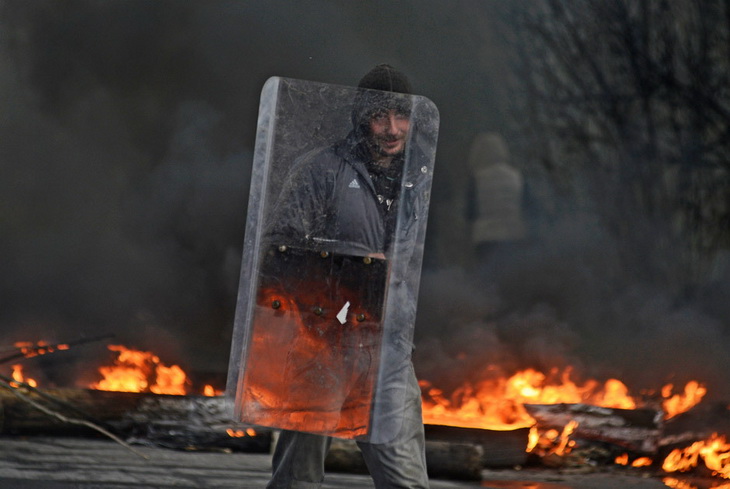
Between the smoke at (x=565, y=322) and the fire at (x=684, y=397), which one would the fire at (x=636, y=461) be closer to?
the fire at (x=684, y=397)

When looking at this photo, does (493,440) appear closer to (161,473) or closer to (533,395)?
(533,395)

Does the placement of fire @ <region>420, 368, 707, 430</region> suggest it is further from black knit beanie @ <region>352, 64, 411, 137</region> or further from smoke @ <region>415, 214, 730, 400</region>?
black knit beanie @ <region>352, 64, 411, 137</region>

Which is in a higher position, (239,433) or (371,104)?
(371,104)

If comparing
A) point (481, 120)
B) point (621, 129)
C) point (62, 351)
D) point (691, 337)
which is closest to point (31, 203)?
point (62, 351)

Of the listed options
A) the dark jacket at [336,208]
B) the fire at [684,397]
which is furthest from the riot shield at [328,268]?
the fire at [684,397]

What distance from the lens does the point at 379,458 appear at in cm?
362

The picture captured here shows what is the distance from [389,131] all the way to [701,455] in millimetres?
4604

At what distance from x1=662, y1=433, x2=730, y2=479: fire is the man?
4.04 metres

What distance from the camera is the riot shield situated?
11.5 ft

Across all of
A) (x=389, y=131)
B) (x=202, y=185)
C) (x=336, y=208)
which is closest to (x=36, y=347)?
(x=202, y=185)

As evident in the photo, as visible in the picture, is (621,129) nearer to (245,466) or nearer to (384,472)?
(245,466)

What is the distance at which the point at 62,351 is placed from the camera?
23.7 feet

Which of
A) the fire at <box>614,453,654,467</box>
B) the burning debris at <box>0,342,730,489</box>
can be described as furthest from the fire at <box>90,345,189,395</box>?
the fire at <box>614,453,654,467</box>

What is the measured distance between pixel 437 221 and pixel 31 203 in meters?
2.89
